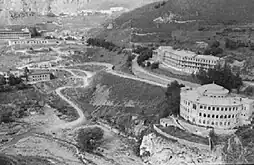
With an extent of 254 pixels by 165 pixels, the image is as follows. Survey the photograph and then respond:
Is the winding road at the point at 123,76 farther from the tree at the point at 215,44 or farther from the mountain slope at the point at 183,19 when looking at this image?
the mountain slope at the point at 183,19

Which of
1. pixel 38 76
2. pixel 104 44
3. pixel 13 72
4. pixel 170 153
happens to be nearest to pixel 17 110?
pixel 38 76

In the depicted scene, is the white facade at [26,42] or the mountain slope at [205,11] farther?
the white facade at [26,42]

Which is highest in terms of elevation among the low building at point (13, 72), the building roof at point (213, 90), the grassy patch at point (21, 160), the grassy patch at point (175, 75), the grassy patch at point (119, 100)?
the building roof at point (213, 90)

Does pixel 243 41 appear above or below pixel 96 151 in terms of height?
above

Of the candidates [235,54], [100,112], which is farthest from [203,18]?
[100,112]

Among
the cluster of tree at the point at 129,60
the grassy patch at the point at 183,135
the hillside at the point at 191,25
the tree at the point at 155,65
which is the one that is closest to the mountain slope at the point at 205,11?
the hillside at the point at 191,25

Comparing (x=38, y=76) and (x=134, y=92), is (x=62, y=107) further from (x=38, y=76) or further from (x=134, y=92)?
(x=38, y=76)

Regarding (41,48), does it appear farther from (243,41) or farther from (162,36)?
(243,41)
